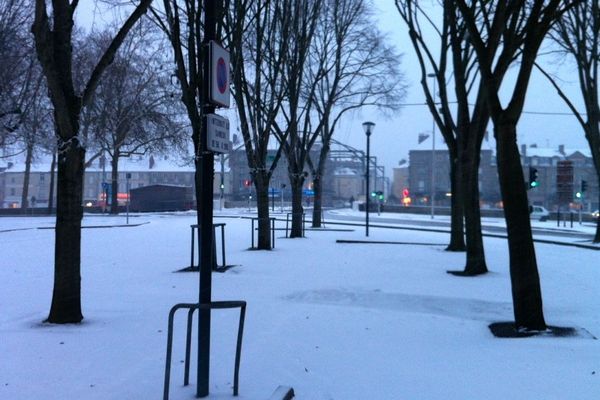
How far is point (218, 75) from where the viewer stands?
4.85 metres

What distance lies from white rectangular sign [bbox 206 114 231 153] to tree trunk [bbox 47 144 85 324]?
3032 mm

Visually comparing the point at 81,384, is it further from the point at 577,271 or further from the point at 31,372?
the point at 577,271

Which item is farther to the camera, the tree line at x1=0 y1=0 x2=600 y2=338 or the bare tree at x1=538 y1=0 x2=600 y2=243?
the bare tree at x1=538 y1=0 x2=600 y2=243

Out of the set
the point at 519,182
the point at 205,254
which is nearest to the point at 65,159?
the point at 205,254

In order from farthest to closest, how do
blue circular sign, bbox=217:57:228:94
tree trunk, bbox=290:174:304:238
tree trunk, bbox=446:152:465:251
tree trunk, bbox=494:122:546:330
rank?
tree trunk, bbox=290:174:304:238 < tree trunk, bbox=446:152:465:251 < tree trunk, bbox=494:122:546:330 < blue circular sign, bbox=217:57:228:94

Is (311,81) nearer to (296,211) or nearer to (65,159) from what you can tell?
(296,211)

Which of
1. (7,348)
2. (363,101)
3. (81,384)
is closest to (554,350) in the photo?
(81,384)

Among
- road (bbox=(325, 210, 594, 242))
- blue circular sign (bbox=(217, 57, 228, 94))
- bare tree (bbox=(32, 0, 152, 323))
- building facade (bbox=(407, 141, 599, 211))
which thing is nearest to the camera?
blue circular sign (bbox=(217, 57, 228, 94))

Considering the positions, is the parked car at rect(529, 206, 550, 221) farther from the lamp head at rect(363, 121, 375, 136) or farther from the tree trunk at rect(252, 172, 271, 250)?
the tree trunk at rect(252, 172, 271, 250)

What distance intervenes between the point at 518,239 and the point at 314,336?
293cm

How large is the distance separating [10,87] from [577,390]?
26635mm

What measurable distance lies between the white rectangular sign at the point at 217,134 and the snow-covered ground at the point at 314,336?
81.0 inches

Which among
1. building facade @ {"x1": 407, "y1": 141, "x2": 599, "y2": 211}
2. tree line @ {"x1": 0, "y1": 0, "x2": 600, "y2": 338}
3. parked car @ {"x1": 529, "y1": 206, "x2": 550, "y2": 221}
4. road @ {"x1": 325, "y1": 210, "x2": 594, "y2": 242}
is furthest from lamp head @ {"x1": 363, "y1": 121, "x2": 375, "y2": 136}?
building facade @ {"x1": 407, "y1": 141, "x2": 599, "y2": 211}

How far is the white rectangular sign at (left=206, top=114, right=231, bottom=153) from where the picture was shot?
475 cm
